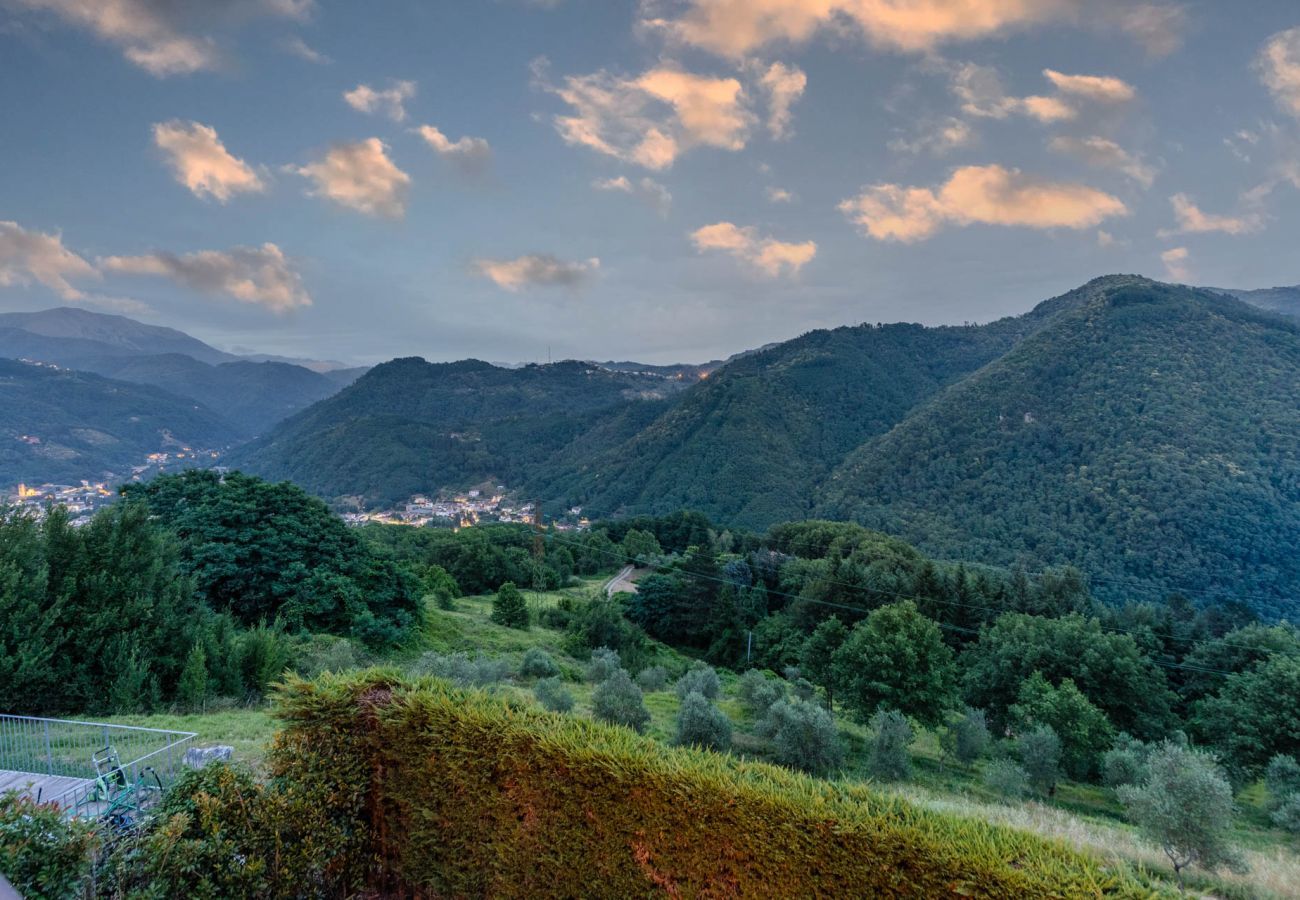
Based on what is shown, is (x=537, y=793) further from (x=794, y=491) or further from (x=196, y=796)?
(x=794, y=491)

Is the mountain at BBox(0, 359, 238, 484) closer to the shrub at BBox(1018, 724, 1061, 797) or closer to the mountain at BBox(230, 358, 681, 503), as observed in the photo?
the mountain at BBox(230, 358, 681, 503)

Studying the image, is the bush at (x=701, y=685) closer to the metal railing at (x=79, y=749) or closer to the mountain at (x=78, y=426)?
the metal railing at (x=79, y=749)

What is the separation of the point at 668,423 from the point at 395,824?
148 meters

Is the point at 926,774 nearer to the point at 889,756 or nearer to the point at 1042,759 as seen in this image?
the point at 889,756

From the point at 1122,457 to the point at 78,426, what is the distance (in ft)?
709

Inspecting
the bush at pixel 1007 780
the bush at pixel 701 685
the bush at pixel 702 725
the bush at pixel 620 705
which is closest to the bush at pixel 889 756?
the bush at pixel 1007 780

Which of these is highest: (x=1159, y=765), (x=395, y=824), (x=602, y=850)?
(x=602, y=850)

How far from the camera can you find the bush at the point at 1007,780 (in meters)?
15.7

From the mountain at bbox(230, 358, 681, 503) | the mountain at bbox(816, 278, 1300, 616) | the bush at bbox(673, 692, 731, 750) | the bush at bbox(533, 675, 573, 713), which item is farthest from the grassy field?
the mountain at bbox(230, 358, 681, 503)

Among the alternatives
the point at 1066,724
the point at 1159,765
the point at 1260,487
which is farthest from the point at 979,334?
the point at 1159,765

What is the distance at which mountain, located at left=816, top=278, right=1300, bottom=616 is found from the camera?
67.3 metres

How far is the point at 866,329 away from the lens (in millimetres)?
186750

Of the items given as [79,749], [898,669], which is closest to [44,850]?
[79,749]

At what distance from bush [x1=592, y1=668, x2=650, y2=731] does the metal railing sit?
930cm
